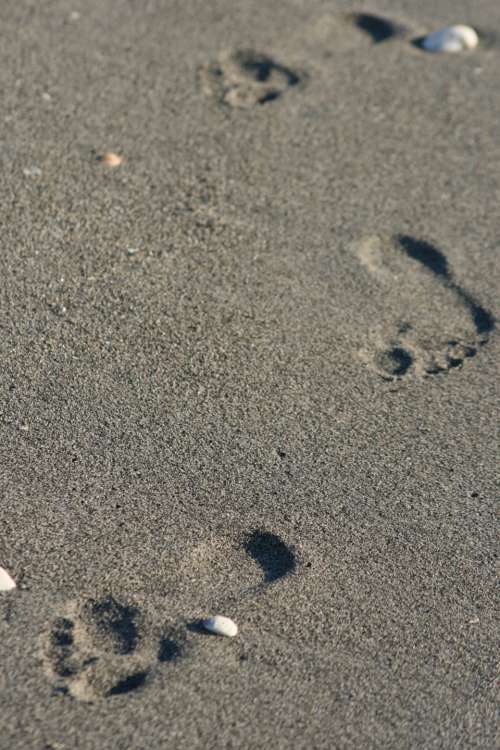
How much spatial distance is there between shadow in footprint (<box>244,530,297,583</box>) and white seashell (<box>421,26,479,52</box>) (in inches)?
114

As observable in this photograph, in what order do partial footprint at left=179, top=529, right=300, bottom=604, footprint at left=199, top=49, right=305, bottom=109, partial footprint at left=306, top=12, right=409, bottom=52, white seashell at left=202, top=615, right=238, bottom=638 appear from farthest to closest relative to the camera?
partial footprint at left=306, top=12, right=409, bottom=52 → footprint at left=199, top=49, right=305, bottom=109 → partial footprint at left=179, top=529, right=300, bottom=604 → white seashell at left=202, top=615, right=238, bottom=638

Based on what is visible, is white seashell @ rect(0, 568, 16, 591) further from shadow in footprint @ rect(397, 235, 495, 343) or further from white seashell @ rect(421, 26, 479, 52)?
white seashell @ rect(421, 26, 479, 52)

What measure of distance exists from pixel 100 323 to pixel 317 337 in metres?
0.72

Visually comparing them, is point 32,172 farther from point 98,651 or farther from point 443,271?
point 98,651

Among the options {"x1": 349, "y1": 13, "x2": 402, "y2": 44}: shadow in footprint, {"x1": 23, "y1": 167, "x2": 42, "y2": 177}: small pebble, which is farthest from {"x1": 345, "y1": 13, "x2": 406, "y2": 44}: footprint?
{"x1": 23, "y1": 167, "x2": 42, "y2": 177}: small pebble

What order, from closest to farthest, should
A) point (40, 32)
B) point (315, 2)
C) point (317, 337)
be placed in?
point (317, 337) → point (40, 32) → point (315, 2)

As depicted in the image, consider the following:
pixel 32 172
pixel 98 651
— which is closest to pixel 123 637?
pixel 98 651

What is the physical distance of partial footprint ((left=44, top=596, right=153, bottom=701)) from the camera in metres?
2.40

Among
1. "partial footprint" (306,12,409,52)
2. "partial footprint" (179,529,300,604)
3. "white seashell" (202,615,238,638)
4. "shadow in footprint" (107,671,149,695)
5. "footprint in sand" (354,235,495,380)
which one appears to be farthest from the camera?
"partial footprint" (306,12,409,52)

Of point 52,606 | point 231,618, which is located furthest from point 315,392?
point 52,606

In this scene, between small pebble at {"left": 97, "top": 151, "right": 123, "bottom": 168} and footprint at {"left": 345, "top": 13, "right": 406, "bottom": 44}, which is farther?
footprint at {"left": 345, "top": 13, "right": 406, "bottom": 44}

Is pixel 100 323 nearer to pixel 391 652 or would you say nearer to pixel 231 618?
pixel 231 618

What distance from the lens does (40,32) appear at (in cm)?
450

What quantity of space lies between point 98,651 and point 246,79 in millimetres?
2797
